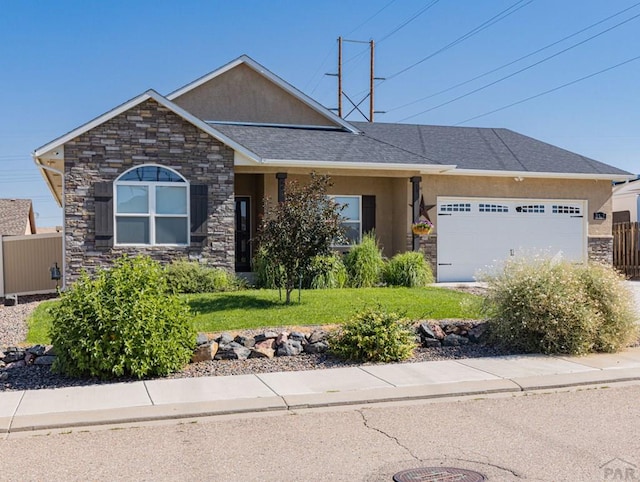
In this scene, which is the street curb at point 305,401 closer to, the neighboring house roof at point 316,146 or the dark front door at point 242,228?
the neighboring house roof at point 316,146

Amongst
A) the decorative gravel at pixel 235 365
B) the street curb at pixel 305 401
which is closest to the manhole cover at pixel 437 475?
the street curb at pixel 305 401

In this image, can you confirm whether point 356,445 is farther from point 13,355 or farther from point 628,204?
point 628,204

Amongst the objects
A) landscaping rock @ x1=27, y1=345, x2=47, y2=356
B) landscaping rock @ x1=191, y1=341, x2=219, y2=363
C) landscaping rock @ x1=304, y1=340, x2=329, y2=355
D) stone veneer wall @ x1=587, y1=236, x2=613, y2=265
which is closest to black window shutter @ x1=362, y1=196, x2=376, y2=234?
stone veneer wall @ x1=587, y1=236, x2=613, y2=265

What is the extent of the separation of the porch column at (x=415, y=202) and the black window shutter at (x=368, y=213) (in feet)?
4.68

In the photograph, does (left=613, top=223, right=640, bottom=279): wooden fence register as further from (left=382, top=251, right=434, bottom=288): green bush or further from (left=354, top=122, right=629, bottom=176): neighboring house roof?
(left=382, top=251, right=434, bottom=288): green bush

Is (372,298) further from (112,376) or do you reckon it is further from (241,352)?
(112,376)

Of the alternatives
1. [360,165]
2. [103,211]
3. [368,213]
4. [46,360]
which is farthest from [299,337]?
[368,213]

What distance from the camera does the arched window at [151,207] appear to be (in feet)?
53.7

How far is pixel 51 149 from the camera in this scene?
16000 millimetres

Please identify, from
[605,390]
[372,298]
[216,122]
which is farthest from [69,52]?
[605,390]

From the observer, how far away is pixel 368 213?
20.0 m

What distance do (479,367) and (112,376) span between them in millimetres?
4697

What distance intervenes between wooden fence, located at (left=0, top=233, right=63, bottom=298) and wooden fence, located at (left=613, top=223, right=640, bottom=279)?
17.3m

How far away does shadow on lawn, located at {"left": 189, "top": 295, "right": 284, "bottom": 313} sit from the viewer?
12.8 m
